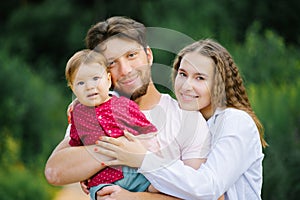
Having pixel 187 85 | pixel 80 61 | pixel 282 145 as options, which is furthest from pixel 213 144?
pixel 282 145

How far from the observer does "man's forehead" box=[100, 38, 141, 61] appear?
319 cm

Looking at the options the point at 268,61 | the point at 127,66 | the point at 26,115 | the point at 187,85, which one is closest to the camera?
the point at 187,85

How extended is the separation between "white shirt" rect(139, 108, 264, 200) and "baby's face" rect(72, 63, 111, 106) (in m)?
0.35

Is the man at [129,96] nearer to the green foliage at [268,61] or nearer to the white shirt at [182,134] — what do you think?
the white shirt at [182,134]

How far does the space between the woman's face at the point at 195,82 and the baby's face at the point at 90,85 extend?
1.18 feet

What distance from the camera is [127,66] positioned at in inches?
127

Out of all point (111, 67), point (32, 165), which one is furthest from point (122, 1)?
point (111, 67)

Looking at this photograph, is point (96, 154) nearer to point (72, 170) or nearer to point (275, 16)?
point (72, 170)

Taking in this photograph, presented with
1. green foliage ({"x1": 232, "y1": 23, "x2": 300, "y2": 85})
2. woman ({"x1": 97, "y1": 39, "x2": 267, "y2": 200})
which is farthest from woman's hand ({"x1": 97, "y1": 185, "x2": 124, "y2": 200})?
green foliage ({"x1": 232, "y1": 23, "x2": 300, "y2": 85})

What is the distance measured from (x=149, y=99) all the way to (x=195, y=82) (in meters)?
0.27

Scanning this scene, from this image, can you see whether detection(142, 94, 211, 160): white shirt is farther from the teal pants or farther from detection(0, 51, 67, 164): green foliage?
detection(0, 51, 67, 164): green foliage

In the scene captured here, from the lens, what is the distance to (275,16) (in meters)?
11.5

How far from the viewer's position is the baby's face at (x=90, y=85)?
2992 millimetres

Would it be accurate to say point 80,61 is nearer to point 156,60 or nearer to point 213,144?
point 213,144
